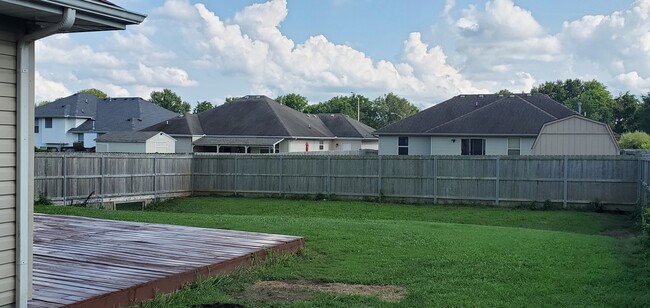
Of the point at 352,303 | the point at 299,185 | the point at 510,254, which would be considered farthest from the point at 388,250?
the point at 299,185

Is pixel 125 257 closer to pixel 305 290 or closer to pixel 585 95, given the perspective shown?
pixel 305 290

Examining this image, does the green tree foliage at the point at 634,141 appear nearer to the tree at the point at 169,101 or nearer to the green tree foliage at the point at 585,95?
the green tree foliage at the point at 585,95

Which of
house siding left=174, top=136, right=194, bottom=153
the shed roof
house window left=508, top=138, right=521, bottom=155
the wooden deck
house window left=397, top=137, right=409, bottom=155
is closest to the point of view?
the wooden deck

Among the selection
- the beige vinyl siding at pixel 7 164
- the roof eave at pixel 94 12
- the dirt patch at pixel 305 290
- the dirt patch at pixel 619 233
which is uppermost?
the roof eave at pixel 94 12

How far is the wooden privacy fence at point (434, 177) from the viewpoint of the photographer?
2009 cm

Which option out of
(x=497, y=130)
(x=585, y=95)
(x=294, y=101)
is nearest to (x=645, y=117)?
(x=585, y=95)

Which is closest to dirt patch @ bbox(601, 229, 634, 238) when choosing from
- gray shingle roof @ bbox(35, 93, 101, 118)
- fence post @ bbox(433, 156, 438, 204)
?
fence post @ bbox(433, 156, 438, 204)

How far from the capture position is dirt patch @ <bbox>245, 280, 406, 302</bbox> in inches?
261

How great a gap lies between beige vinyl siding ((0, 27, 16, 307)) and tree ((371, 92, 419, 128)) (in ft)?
269

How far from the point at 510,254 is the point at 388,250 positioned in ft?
5.78

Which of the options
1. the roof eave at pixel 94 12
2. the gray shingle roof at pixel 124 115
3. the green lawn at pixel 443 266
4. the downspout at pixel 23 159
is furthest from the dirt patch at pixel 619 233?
the gray shingle roof at pixel 124 115

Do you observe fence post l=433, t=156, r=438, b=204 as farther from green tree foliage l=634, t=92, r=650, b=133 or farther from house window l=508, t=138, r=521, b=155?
green tree foliage l=634, t=92, r=650, b=133

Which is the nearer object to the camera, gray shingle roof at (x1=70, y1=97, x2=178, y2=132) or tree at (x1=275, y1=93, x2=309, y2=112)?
gray shingle roof at (x1=70, y1=97, x2=178, y2=132)

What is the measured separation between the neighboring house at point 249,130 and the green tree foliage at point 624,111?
3374cm
